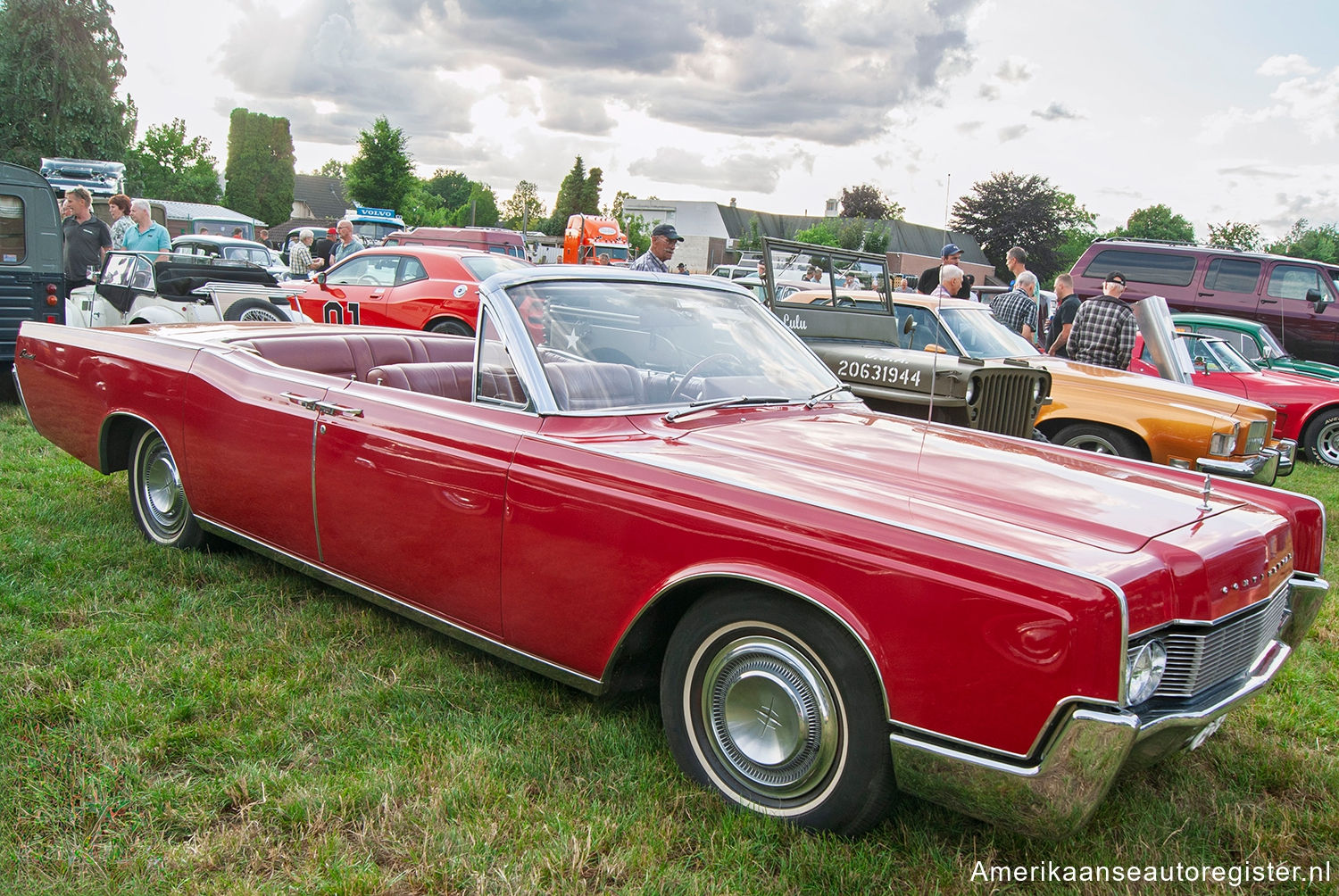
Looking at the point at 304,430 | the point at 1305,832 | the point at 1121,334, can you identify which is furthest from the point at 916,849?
the point at 1121,334

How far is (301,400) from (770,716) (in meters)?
2.22

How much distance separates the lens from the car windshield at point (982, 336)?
7496 mm

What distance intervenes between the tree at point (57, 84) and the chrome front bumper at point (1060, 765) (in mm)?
47239

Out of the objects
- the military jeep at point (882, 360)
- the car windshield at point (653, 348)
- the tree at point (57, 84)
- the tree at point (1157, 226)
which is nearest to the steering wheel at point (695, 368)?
the car windshield at point (653, 348)

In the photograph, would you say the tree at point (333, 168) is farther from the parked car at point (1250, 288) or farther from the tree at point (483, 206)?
the parked car at point (1250, 288)

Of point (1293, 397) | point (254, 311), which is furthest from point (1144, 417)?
point (254, 311)

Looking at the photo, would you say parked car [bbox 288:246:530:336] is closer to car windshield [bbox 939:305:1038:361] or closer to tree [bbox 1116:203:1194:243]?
car windshield [bbox 939:305:1038:361]

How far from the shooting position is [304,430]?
11.6ft

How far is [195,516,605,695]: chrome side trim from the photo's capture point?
2834 mm

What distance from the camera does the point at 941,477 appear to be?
2.68 meters

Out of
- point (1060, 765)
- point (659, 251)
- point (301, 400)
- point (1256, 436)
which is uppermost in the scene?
point (659, 251)

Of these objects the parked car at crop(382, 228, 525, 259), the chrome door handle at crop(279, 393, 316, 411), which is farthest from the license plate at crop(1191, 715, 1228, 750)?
the parked car at crop(382, 228, 525, 259)

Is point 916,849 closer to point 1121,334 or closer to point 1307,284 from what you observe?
point 1121,334

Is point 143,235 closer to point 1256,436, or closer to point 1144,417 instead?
point 1144,417
